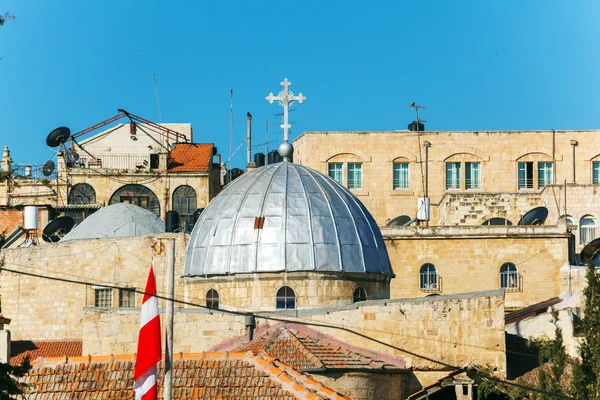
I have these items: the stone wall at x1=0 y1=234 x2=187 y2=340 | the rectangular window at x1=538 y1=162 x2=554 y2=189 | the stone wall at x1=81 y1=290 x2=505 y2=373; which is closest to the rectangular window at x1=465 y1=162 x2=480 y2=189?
the rectangular window at x1=538 y1=162 x2=554 y2=189

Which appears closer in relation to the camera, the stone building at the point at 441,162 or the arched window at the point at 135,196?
the arched window at the point at 135,196

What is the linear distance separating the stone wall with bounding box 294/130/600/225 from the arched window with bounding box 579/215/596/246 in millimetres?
5115

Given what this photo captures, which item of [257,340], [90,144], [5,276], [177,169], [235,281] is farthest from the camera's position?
[90,144]

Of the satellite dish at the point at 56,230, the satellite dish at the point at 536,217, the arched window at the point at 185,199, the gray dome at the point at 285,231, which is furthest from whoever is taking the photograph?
the arched window at the point at 185,199

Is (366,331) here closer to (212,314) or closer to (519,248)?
(212,314)

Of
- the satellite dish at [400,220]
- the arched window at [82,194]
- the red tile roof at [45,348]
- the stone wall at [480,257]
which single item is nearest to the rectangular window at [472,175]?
the satellite dish at [400,220]

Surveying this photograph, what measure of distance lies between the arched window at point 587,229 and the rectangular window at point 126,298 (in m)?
21.6

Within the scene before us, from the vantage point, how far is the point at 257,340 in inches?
1615

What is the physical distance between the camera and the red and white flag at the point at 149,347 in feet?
87.4

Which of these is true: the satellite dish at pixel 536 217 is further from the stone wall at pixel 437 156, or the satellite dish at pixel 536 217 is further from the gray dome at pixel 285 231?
the gray dome at pixel 285 231

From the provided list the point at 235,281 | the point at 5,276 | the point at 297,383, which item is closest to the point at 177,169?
the point at 5,276

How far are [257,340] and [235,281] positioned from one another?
10.2 ft

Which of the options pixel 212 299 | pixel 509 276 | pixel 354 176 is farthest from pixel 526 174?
pixel 212 299

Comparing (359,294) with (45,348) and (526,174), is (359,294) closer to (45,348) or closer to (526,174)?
(45,348)
